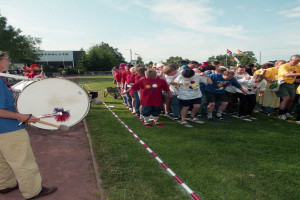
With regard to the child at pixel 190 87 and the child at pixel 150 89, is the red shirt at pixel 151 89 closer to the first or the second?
the child at pixel 150 89

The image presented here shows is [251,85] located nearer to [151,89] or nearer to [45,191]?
[151,89]

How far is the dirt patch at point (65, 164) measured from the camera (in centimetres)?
291

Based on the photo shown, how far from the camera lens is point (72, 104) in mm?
3379

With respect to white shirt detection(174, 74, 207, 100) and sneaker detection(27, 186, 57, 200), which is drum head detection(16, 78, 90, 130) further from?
white shirt detection(174, 74, 207, 100)

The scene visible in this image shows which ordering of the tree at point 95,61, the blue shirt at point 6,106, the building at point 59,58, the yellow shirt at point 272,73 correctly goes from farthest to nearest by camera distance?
1. the building at point 59,58
2. the tree at point 95,61
3. the yellow shirt at point 272,73
4. the blue shirt at point 6,106

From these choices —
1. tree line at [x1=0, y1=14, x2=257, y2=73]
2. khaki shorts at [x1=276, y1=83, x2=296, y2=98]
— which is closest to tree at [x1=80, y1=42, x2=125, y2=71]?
tree line at [x1=0, y1=14, x2=257, y2=73]

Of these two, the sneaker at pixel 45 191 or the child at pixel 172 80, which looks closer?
the sneaker at pixel 45 191

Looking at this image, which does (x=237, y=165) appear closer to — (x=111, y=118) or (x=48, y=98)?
(x=48, y=98)

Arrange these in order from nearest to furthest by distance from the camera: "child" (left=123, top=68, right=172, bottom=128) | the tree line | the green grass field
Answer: the green grass field
"child" (left=123, top=68, right=172, bottom=128)
the tree line

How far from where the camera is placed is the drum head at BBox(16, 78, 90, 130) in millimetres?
→ 3071

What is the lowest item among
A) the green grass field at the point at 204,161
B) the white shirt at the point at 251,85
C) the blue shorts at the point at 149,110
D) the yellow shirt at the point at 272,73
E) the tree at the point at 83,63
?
the green grass field at the point at 204,161

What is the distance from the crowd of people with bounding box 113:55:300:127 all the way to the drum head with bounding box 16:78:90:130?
106 inches

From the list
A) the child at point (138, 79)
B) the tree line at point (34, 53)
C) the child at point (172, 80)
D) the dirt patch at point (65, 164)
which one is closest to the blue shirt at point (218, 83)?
the child at point (172, 80)

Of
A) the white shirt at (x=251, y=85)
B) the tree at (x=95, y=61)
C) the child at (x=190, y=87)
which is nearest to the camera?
the child at (x=190, y=87)
